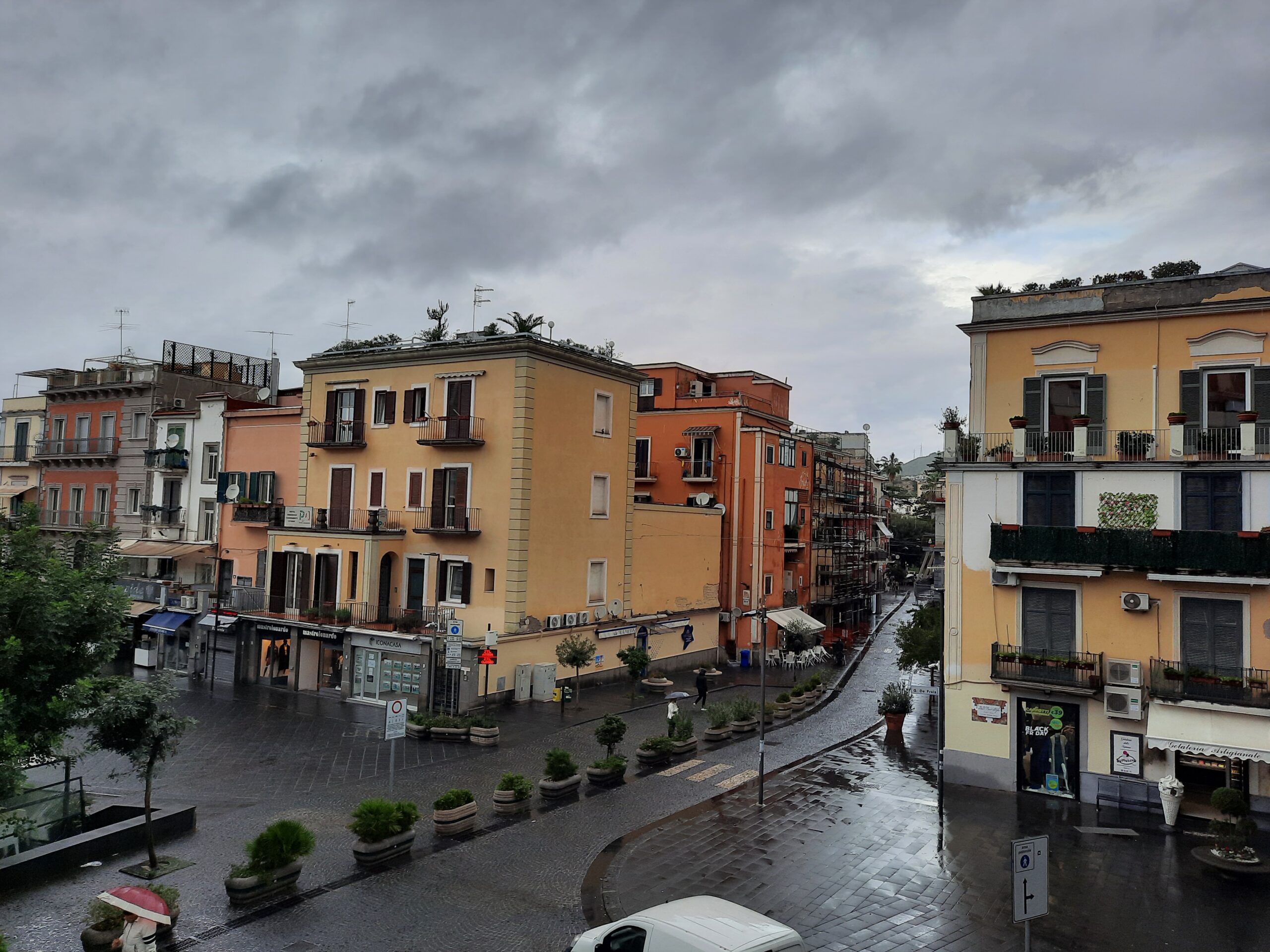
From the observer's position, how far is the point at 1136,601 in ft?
62.1

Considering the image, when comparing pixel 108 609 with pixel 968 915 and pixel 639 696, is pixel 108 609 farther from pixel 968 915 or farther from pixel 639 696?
pixel 639 696

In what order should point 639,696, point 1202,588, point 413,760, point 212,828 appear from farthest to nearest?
point 639,696 → point 413,760 → point 1202,588 → point 212,828

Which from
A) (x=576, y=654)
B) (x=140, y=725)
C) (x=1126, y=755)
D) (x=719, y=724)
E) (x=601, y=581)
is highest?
(x=601, y=581)

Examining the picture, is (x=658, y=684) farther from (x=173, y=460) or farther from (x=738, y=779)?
(x=173, y=460)

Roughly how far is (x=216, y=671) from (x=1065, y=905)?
32369mm

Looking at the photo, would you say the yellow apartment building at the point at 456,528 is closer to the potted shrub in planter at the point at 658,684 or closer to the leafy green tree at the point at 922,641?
the potted shrub in planter at the point at 658,684

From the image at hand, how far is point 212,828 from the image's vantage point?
1664 cm

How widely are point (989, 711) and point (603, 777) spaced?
31.6ft

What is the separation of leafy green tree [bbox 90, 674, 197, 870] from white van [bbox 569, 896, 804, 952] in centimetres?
819

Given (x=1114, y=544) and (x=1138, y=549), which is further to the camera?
(x=1114, y=544)

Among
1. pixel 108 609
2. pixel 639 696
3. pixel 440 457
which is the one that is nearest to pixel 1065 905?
pixel 108 609

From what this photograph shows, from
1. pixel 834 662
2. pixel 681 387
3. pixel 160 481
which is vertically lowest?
pixel 834 662

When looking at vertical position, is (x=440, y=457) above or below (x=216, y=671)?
above

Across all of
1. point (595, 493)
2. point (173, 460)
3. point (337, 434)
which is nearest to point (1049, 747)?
point (595, 493)
